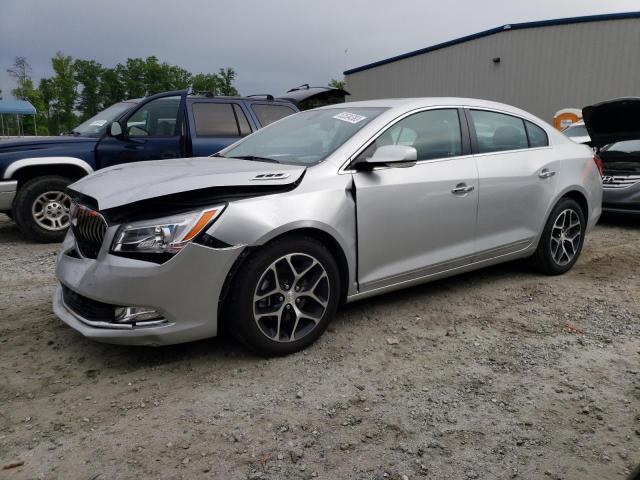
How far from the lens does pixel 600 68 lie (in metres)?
16.9

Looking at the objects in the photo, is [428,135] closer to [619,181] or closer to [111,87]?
[619,181]

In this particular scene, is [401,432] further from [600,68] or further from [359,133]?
[600,68]

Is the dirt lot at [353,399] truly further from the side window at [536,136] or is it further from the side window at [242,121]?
the side window at [242,121]

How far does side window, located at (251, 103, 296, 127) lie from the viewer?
703 cm

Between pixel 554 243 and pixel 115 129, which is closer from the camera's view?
pixel 554 243

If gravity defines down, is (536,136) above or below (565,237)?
above

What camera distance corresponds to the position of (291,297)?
3127 millimetres

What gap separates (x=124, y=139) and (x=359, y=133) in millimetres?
3898

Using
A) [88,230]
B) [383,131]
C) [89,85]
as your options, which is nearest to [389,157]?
[383,131]

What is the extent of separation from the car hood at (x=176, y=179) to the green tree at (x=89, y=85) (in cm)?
6314

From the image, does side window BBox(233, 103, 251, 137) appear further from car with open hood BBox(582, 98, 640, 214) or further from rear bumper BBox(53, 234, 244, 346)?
rear bumper BBox(53, 234, 244, 346)

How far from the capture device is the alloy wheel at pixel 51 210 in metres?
6.12

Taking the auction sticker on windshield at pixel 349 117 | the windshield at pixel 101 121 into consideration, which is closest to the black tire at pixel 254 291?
the auction sticker on windshield at pixel 349 117

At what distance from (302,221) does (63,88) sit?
5786 cm
